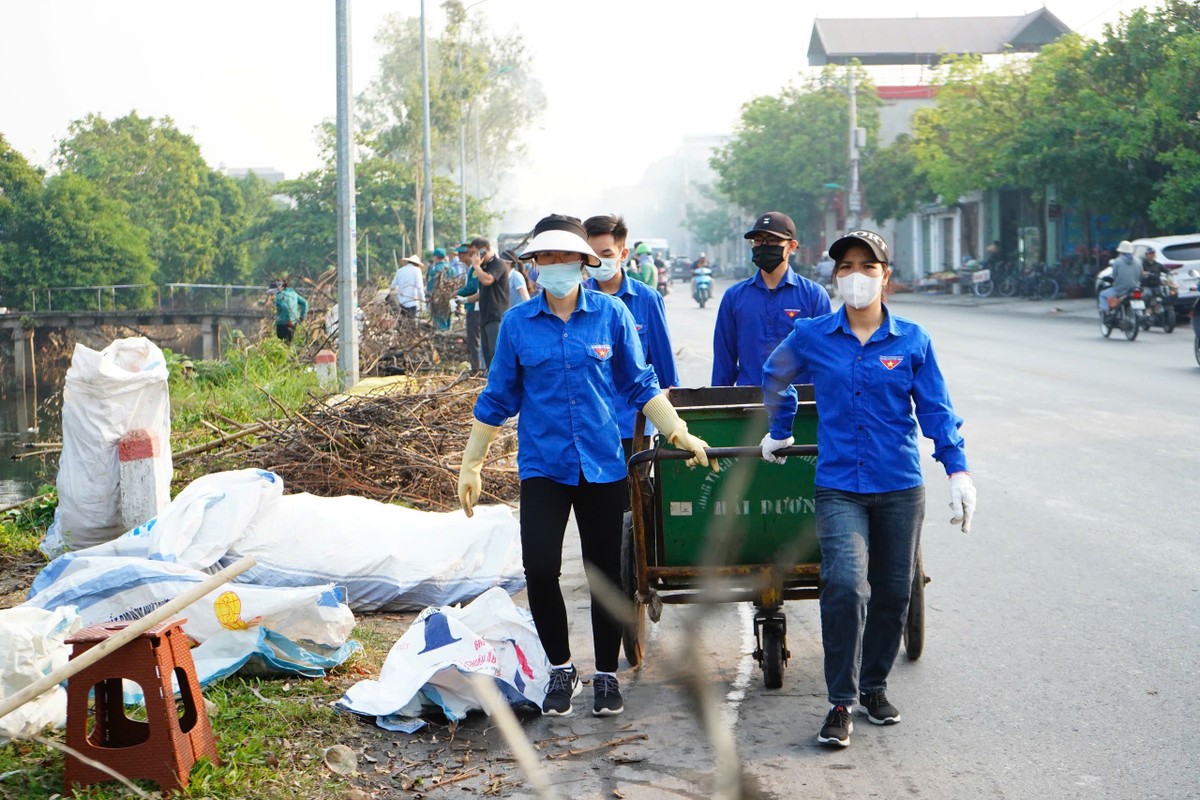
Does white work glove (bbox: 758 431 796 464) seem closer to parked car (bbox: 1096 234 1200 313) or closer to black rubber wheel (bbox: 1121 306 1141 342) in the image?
black rubber wheel (bbox: 1121 306 1141 342)

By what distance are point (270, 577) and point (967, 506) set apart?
3.51 meters

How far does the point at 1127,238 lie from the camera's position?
119ft

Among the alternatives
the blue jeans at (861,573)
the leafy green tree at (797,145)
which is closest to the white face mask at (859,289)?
the blue jeans at (861,573)

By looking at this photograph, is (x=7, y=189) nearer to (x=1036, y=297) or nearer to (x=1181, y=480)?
(x=1036, y=297)

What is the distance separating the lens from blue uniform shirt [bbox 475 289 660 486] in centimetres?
512

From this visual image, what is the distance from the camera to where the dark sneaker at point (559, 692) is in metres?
5.20

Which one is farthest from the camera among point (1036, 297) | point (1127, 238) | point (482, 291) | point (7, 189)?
point (7, 189)

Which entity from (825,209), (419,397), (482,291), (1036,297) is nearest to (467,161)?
(825,209)

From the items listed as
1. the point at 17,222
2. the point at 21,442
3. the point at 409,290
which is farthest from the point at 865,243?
the point at 17,222

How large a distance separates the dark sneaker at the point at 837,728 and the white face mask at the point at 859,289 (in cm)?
142

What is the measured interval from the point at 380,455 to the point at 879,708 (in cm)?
563

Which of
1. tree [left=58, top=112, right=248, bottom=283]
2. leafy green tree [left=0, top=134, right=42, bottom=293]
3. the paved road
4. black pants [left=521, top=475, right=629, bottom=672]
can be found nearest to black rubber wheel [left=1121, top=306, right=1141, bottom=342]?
the paved road

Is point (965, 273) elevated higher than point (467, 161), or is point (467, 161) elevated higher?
point (467, 161)

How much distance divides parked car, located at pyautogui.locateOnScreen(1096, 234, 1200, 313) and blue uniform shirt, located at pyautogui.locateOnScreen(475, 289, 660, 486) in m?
22.6
